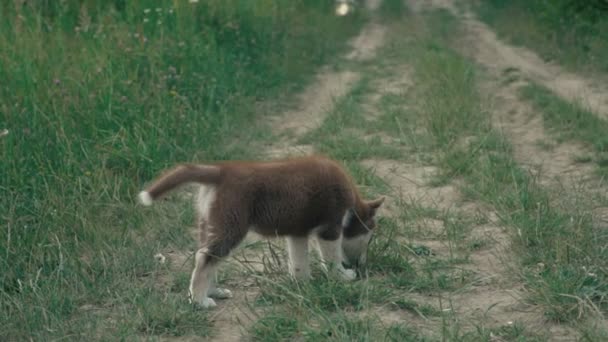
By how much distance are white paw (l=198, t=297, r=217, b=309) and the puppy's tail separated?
60 cm

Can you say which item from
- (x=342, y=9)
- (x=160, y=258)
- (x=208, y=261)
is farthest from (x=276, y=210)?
(x=342, y=9)

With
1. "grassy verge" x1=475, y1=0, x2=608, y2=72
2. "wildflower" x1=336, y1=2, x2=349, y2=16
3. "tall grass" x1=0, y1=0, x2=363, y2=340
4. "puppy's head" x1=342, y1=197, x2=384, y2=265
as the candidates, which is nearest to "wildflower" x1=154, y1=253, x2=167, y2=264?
"tall grass" x1=0, y1=0, x2=363, y2=340

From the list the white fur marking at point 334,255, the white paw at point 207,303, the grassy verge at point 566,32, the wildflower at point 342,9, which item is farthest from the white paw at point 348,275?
the wildflower at point 342,9

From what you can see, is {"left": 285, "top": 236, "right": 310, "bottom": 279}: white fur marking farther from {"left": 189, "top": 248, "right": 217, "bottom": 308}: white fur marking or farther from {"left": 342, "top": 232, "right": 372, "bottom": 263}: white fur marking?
{"left": 189, "top": 248, "right": 217, "bottom": 308}: white fur marking

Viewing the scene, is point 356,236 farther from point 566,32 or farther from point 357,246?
point 566,32

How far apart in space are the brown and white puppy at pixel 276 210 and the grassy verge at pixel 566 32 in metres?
8.41

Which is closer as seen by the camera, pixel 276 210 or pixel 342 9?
pixel 276 210

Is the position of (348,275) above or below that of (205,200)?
below

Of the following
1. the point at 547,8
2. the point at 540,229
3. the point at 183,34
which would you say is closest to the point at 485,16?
the point at 547,8

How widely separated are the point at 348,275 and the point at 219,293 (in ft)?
2.49

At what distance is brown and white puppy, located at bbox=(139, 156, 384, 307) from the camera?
181 inches

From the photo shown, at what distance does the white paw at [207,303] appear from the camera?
4.63 m

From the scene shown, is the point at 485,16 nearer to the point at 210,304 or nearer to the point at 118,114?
the point at 118,114

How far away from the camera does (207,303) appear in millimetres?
4656
